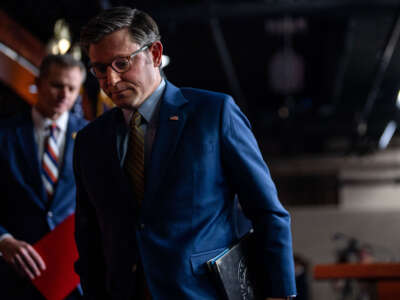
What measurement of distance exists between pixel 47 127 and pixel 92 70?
0.61 m

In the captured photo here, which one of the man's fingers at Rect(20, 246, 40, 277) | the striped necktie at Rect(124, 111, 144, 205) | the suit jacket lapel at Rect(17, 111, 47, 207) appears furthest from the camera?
the suit jacket lapel at Rect(17, 111, 47, 207)

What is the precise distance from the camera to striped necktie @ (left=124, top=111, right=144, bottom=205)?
1102 millimetres

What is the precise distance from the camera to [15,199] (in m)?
1.54

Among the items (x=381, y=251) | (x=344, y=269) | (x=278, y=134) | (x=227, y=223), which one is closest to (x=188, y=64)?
(x=278, y=134)

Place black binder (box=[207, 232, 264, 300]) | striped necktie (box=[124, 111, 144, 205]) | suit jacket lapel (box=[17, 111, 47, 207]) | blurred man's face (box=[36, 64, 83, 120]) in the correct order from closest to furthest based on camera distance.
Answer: black binder (box=[207, 232, 264, 300]), striped necktie (box=[124, 111, 144, 205]), suit jacket lapel (box=[17, 111, 47, 207]), blurred man's face (box=[36, 64, 83, 120])

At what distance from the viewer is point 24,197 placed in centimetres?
153

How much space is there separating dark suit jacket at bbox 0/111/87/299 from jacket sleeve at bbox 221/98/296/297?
0.71 meters

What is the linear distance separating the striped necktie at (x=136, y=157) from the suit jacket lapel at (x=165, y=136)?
0.04 m

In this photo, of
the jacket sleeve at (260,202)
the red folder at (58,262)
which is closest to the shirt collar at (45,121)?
the red folder at (58,262)

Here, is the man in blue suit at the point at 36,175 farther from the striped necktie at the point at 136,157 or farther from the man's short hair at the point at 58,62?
the striped necktie at the point at 136,157

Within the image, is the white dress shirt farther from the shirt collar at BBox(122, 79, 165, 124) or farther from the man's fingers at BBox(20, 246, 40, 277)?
the shirt collar at BBox(122, 79, 165, 124)

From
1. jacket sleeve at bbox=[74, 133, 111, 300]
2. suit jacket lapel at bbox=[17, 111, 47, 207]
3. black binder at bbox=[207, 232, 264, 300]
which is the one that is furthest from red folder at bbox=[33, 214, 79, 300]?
black binder at bbox=[207, 232, 264, 300]

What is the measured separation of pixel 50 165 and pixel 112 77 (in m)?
0.64

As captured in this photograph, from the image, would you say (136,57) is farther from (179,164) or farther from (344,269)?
(344,269)
